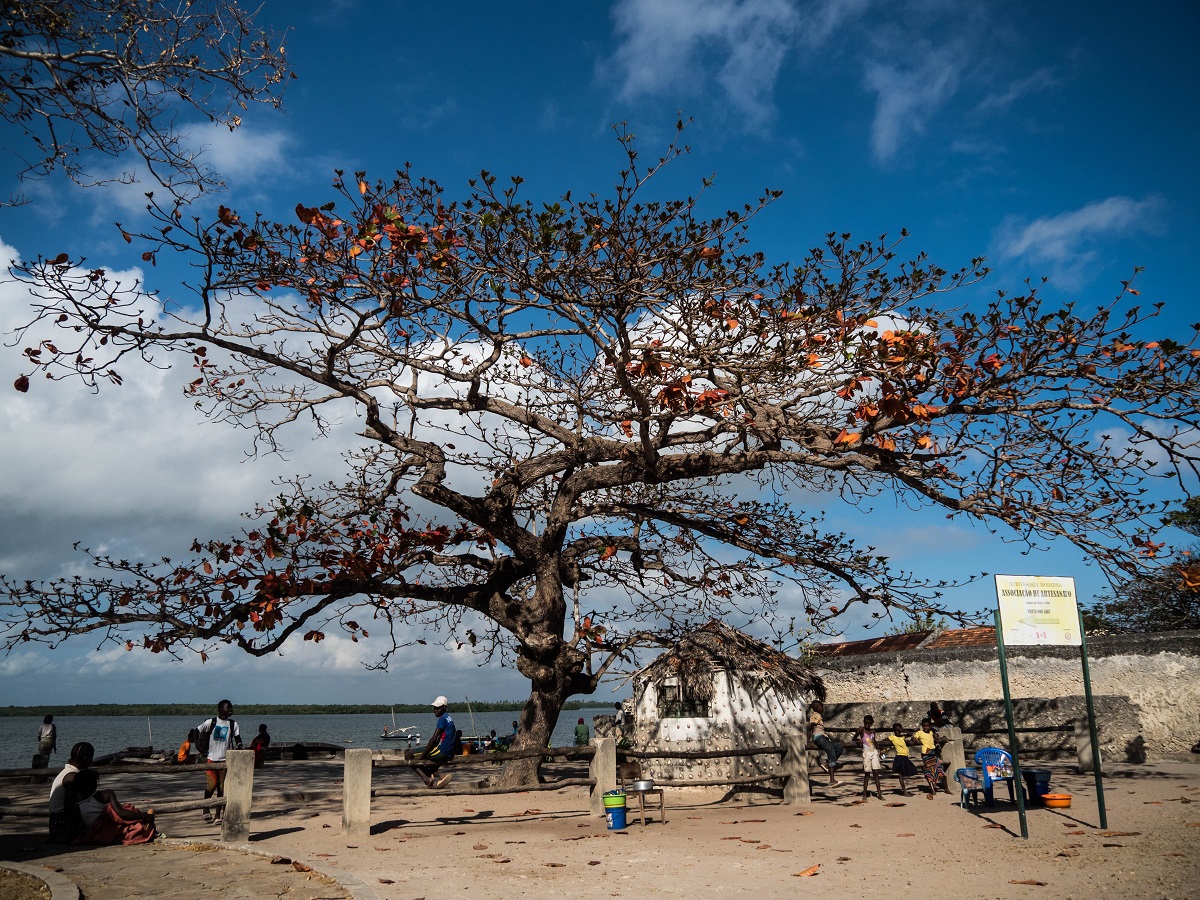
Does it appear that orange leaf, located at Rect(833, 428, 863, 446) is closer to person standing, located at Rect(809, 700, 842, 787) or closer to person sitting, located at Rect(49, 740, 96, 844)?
person standing, located at Rect(809, 700, 842, 787)

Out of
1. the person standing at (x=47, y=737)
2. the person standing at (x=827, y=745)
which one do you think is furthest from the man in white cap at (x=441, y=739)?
the person standing at (x=47, y=737)

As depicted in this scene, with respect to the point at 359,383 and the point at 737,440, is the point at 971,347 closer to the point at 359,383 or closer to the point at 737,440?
the point at 737,440

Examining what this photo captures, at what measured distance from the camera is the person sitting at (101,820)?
852 centimetres

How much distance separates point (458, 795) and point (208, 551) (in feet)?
17.5

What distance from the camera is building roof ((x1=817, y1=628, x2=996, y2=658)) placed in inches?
790

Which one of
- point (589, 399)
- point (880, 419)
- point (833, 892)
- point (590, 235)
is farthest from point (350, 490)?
point (833, 892)

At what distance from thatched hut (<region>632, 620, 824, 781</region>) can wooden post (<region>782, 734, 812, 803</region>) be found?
2304mm

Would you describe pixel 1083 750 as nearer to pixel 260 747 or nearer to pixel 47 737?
pixel 260 747

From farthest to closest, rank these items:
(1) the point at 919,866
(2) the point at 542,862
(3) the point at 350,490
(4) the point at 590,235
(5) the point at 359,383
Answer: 1. (3) the point at 350,490
2. (5) the point at 359,383
3. (4) the point at 590,235
4. (2) the point at 542,862
5. (1) the point at 919,866

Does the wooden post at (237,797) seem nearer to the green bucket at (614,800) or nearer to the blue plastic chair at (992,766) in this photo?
the green bucket at (614,800)

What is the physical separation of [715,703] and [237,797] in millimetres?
8554

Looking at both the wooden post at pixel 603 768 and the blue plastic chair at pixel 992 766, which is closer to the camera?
the blue plastic chair at pixel 992 766

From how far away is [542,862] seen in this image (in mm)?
8172

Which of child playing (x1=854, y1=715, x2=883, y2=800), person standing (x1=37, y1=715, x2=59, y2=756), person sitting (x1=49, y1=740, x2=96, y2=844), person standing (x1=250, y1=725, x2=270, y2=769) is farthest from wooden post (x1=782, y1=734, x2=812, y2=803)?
person standing (x1=37, y1=715, x2=59, y2=756)
